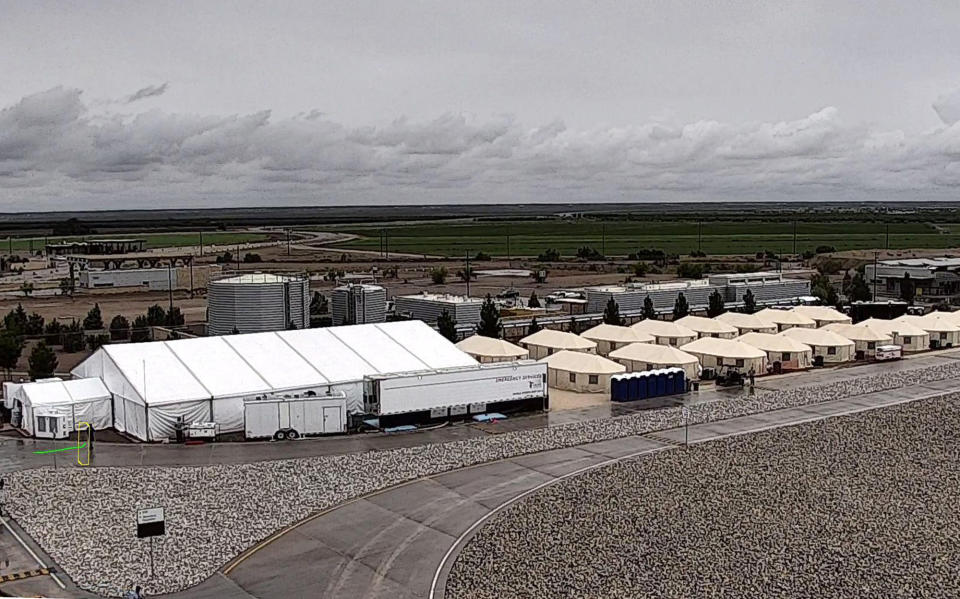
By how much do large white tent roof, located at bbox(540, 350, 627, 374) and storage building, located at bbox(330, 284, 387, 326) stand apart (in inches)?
780

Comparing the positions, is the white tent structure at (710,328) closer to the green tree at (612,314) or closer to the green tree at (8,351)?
the green tree at (612,314)

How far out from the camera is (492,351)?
1999 inches

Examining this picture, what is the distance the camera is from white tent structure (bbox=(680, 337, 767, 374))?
5119cm

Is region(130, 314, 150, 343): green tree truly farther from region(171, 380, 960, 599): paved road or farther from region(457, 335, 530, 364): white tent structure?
region(171, 380, 960, 599): paved road

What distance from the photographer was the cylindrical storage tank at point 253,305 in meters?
59.7

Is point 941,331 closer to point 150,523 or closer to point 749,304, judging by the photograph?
point 749,304

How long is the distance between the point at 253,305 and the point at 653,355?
24.6m

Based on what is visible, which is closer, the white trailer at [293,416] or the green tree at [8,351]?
the white trailer at [293,416]

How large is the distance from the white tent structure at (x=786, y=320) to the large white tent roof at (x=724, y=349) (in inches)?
481

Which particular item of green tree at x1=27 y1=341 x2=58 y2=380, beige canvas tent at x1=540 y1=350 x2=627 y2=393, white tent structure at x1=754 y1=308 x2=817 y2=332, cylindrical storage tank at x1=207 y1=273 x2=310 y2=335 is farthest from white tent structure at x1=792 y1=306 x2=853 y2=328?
green tree at x1=27 y1=341 x2=58 y2=380

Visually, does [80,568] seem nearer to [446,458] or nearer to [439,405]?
[446,458]

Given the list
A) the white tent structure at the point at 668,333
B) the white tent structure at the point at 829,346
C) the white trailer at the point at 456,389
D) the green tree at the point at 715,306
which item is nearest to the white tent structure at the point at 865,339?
the white tent structure at the point at 829,346

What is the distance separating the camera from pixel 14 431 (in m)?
37.9

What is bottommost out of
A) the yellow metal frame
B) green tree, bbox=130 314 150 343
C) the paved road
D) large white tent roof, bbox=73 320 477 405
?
the paved road
